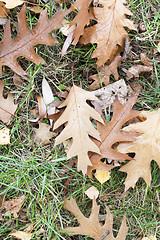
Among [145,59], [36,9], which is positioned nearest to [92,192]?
[145,59]

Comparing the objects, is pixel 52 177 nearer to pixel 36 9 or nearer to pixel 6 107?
pixel 6 107

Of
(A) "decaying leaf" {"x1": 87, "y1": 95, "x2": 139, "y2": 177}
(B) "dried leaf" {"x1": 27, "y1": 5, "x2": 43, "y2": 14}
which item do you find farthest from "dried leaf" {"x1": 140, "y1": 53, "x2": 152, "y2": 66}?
(B) "dried leaf" {"x1": 27, "y1": 5, "x2": 43, "y2": 14}

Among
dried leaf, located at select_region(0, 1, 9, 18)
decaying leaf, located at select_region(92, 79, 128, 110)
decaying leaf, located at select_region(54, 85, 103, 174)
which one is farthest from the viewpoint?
A: decaying leaf, located at select_region(92, 79, 128, 110)

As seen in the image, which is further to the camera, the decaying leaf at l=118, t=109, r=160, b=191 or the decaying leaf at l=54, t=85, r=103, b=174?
the decaying leaf at l=118, t=109, r=160, b=191

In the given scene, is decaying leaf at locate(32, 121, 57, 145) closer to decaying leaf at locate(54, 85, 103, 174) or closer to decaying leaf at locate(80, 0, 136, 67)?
decaying leaf at locate(54, 85, 103, 174)

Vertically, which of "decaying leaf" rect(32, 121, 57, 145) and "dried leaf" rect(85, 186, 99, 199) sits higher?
"decaying leaf" rect(32, 121, 57, 145)

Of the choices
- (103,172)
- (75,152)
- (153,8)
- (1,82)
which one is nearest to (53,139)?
(75,152)
